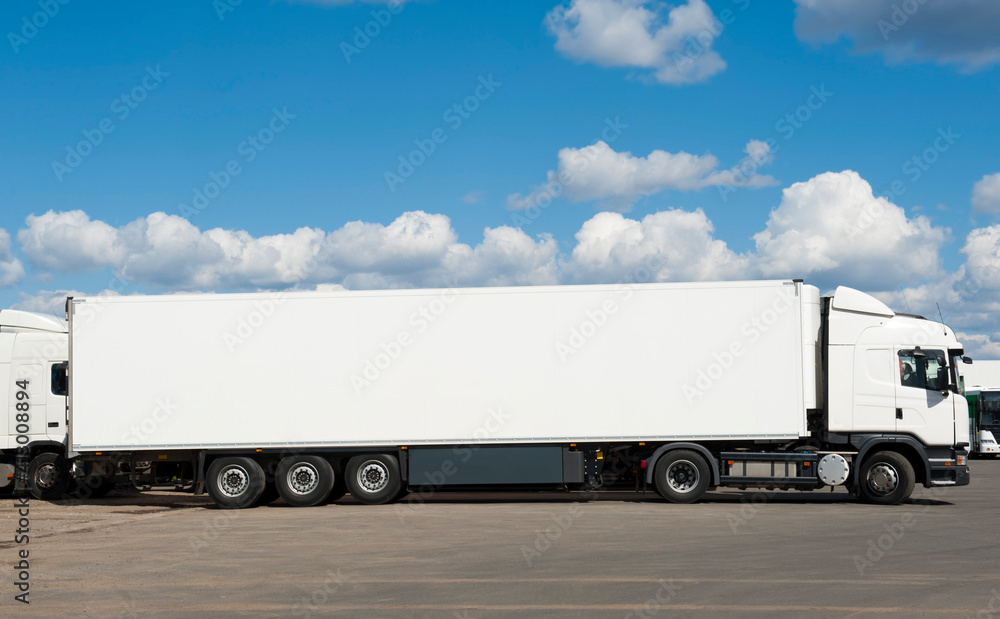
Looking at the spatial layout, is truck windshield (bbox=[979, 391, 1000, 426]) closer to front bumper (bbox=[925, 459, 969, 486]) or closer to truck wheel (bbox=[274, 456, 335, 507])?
front bumper (bbox=[925, 459, 969, 486])

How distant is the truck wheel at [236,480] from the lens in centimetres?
1697

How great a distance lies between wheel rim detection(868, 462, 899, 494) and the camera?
1661 cm

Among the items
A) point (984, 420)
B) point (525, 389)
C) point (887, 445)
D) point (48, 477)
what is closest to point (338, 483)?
point (525, 389)

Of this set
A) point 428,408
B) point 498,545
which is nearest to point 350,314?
point 428,408

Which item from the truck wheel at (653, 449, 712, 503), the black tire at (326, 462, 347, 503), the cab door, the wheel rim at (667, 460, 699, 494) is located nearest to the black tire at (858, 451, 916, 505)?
the cab door

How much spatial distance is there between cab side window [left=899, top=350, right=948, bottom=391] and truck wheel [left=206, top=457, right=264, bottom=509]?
11706 mm

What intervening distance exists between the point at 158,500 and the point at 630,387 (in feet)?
34.5

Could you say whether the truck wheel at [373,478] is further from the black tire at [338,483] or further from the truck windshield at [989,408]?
the truck windshield at [989,408]

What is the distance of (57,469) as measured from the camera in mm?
19453

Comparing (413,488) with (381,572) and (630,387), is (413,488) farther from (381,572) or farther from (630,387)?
(381,572)

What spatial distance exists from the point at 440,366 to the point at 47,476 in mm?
9194

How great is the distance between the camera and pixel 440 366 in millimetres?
16609

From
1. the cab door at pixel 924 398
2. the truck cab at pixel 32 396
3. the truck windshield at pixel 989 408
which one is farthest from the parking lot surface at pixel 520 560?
the truck windshield at pixel 989 408

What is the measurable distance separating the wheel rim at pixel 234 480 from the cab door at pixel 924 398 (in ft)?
38.6
